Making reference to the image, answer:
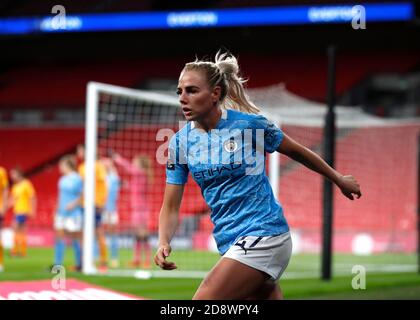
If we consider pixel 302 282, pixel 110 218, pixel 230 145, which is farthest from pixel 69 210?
pixel 230 145

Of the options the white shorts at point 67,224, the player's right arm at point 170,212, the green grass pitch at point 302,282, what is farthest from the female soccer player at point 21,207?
the player's right arm at point 170,212

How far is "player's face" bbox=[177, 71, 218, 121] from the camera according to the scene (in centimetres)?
451

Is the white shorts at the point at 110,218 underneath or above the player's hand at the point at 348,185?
underneath

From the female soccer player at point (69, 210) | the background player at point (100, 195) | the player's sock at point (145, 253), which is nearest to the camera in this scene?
the female soccer player at point (69, 210)

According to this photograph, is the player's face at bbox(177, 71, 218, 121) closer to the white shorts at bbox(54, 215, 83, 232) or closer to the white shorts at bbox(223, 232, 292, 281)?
the white shorts at bbox(223, 232, 292, 281)

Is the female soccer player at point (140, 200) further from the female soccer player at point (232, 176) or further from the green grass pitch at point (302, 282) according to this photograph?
the female soccer player at point (232, 176)

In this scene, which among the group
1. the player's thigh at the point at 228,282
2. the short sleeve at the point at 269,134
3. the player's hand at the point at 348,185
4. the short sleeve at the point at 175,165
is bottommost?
the player's thigh at the point at 228,282

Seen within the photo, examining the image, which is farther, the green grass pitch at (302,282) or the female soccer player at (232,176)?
the green grass pitch at (302,282)

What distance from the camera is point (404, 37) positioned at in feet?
82.9

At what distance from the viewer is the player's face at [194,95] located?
4.51 metres

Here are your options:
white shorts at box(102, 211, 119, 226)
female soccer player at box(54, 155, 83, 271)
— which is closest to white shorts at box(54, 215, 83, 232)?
female soccer player at box(54, 155, 83, 271)

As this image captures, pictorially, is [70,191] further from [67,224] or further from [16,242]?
[16,242]

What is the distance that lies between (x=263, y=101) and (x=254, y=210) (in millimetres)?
11690

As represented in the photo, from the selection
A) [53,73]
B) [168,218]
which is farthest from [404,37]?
[168,218]
